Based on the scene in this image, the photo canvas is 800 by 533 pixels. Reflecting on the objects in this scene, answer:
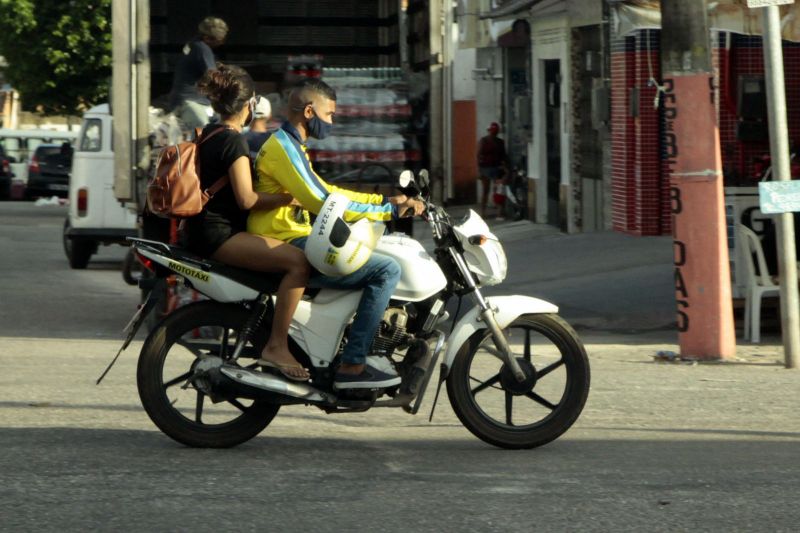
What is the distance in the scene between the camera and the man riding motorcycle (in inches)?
263

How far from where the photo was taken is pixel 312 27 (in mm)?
13758

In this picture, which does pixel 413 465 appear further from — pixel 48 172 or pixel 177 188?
pixel 48 172

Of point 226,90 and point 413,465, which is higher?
point 226,90

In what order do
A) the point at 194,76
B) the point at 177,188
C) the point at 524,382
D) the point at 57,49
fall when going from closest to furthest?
the point at 177,188 → the point at 524,382 → the point at 194,76 → the point at 57,49

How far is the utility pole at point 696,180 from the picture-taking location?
10.0 metres

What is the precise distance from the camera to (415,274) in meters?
6.75

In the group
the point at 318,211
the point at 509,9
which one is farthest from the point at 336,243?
the point at 509,9

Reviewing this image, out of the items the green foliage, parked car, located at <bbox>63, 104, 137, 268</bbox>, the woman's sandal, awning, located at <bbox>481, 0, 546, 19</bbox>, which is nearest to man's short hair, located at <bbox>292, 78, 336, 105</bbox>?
the woman's sandal

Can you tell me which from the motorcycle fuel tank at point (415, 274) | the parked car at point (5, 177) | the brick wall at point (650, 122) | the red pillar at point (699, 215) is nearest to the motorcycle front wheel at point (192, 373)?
the motorcycle fuel tank at point (415, 274)

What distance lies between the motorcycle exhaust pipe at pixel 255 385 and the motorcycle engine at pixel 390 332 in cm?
30

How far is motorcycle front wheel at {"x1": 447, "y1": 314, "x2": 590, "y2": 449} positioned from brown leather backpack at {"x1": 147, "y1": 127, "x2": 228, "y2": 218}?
1333 millimetres

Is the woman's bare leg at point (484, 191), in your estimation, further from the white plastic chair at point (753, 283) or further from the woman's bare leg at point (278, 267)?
the woman's bare leg at point (278, 267)

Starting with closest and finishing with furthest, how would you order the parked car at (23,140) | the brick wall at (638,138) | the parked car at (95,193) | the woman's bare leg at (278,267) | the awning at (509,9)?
the woman's bare leg at (278,267), the brick wall at (638,138), the parked car at (95,193), the awning at (509,9), the parked car at (23,140)

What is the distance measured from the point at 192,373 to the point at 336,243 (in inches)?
35.8
